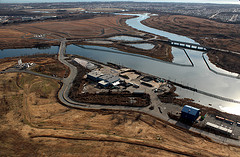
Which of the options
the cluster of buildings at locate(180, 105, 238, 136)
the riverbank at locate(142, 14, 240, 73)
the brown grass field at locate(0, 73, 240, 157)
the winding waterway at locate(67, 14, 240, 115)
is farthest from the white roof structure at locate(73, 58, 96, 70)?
the riverbank at locate(142, 14, 240, 73)

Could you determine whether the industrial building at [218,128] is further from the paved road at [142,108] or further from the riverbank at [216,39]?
the riverbank at [216,39]

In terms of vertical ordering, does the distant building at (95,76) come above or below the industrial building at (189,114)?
above

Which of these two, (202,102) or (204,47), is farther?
(204,47)

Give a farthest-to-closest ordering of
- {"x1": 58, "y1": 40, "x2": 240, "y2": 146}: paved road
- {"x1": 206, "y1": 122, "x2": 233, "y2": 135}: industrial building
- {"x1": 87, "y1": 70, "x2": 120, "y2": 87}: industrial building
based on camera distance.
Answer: {"x1": 87, "y1": 70, "x2": 120, "y2": 87}: industrial building < {"x1": 206, "y1": 122, "x2": 233, "y2": 135}: industrial building < {"x1": 58, "y1": 40, "x2": 240, "y2": 146}: paved road

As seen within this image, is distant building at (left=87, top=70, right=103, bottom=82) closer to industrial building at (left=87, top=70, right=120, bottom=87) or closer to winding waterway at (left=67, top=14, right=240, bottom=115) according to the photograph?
industrial building at (left=87, top=70, right=120, bottom=87)

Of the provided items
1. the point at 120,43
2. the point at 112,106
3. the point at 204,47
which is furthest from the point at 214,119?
the point at 120,43

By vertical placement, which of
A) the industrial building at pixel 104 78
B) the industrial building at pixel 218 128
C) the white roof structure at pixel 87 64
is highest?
the white roof structure at pixel 87 64

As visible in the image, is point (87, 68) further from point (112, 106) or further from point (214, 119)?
point (214, 119)

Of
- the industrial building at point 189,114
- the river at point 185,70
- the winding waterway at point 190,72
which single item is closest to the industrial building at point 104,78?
the river at point 185,70

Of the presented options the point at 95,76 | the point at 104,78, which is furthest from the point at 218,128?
the point at 95,76
